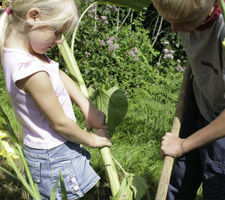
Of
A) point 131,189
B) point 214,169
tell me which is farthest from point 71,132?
point 214,169

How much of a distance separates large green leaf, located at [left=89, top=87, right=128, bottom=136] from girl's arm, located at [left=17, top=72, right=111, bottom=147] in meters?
0.28

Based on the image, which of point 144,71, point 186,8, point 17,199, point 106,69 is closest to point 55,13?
point 186,8

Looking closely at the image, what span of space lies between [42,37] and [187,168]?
876 millimetres

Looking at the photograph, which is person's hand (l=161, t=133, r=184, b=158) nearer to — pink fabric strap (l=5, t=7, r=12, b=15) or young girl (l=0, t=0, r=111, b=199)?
young girl (l=0, t=0, r=111, b=199)

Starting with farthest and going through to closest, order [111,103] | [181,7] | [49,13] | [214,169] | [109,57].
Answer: [109,57], [111,103], [214,169], [49,13], [181,7]

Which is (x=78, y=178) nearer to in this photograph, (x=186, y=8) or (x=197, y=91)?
(x=197, y=91)

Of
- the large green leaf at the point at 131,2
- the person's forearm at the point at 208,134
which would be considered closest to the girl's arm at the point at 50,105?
the person's forearm at the point at 208,134

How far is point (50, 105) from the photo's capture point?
1260 mm

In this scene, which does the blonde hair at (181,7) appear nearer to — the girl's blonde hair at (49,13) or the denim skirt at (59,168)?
the girl's blonde hair at (49,13)

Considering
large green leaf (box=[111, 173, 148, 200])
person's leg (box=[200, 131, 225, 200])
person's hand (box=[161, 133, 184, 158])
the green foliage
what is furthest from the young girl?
the green foliage

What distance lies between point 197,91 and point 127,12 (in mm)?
3294

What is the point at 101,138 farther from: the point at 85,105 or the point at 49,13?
the point at 49,13

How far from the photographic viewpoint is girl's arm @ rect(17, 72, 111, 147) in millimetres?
1229

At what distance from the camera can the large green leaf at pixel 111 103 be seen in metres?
1.61
